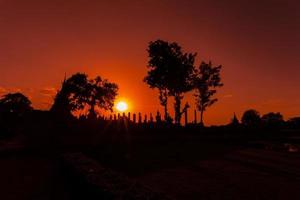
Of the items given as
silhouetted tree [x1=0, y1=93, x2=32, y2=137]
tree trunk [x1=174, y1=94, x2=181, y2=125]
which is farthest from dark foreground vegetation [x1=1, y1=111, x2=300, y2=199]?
silhouetted tree [x1=0, y1=93, x2=32, y2=137]

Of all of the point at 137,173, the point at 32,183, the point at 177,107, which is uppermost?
the point at 177,107

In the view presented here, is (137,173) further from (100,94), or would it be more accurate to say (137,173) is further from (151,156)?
(100,94)

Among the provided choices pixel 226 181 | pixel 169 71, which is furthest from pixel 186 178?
pixel 169 71

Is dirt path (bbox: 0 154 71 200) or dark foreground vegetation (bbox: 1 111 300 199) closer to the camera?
dark foreground vegetation (bbox: 1 111 300 199)

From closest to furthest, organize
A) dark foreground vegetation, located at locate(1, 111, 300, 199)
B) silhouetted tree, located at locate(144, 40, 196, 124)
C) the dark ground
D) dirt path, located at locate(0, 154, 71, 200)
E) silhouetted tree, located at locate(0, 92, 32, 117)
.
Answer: dark foreground vegetation, located at locate(1, 111, 300, 199) < the dark ground < dirt path, located at locate(0, 154, 71, 200) < silhouetted tree, located at locate(144, 40, 196, 124) < silhouetted tree, located at locate(0, 92, 32, 117)

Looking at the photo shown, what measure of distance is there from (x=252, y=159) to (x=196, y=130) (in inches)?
883

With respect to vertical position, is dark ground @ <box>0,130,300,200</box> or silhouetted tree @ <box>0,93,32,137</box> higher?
silhouetted tree @ <box>0,93,32,137</box>

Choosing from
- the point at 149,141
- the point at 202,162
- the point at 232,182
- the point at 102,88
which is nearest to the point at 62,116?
the point at 149,141

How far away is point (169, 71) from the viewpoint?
3884 cm

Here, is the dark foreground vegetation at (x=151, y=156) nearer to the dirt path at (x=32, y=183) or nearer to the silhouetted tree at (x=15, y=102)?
the dirt path at (x=32, y=183)

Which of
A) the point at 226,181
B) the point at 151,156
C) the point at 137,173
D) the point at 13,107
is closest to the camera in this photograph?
the point at 226,181

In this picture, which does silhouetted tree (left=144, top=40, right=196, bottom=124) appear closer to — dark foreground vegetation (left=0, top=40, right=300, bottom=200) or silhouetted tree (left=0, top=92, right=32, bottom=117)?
dark foreground vegetation (left=0, top=40, right=300, bottom=200)

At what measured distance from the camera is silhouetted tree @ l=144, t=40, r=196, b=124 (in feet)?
128

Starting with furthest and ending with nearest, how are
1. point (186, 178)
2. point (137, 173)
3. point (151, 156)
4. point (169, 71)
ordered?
point (169, 71)
point (151, 156)
point (137, 173)
point (186, 178)
